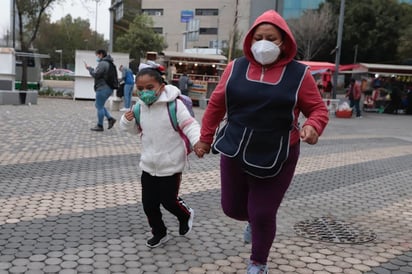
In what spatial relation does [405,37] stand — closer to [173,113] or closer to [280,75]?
[173,113]

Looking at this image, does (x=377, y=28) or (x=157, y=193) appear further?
(x=377, y=28)

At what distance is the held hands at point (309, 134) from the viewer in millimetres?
2717

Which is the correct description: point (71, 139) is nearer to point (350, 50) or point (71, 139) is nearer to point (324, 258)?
point (324, 258)

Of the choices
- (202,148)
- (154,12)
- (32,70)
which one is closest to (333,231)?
(202,148)

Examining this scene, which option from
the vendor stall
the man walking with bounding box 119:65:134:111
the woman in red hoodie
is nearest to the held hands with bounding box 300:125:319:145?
the woman in red hoodie

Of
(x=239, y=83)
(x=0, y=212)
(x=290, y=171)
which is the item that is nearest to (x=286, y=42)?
(x=239, y=83)

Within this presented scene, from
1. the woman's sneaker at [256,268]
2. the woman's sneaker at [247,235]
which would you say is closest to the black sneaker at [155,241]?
the woman's sneaker at [247,235]

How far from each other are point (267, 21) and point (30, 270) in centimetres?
224

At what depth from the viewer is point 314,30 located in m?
43.4

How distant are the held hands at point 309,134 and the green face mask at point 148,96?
3.94 feet

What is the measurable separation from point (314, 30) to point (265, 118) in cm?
4288

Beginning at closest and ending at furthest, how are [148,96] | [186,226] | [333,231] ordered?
[148,96], [186,226], [333,231]

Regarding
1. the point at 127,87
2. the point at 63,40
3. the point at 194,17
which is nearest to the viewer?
the point at 127,87

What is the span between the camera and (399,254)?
12.3ft
